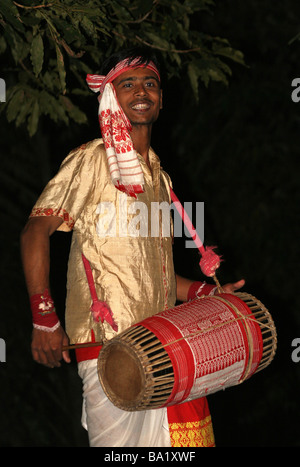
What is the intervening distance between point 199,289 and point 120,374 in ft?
2.32

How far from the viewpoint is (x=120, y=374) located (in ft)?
9.74

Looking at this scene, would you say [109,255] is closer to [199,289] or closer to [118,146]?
[118,146]

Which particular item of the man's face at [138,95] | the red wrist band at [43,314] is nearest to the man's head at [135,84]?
the man's face at [138,95]

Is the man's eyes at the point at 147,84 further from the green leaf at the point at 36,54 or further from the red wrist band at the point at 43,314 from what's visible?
the red wrist band at the point at 43,314

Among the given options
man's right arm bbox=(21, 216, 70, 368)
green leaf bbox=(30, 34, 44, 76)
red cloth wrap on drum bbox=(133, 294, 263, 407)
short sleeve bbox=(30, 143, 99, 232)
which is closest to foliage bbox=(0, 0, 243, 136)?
green leaf bbox=(30, 34, 44, 76)

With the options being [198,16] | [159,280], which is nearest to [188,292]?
[159,280]

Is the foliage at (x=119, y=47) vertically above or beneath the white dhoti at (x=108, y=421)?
above

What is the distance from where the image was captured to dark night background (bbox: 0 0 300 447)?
275 inches

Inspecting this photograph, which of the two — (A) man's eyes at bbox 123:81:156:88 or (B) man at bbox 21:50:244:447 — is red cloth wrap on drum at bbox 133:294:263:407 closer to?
(B) man at bbox 21:50:244:447

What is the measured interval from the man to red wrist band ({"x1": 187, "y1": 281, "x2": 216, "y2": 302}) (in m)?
0.23

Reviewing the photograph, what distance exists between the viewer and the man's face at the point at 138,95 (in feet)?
10.7

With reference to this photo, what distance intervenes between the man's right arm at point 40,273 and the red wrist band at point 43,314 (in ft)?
0.05

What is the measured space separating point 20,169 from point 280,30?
97.4 inches

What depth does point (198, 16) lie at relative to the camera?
23.5 ft
